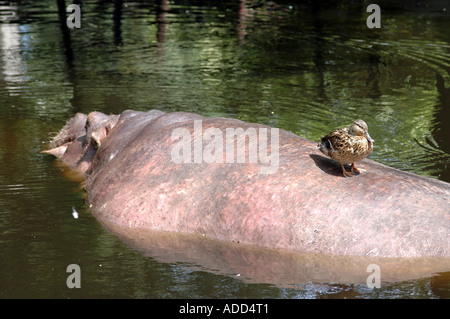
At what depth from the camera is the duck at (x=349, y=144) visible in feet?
17.4

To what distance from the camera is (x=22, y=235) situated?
5.98 m

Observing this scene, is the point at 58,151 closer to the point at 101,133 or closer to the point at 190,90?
the point at 101,133

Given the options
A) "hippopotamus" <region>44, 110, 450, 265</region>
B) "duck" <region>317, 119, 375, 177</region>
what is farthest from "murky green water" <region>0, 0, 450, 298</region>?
"duck" <region>317, 119, 375, 177</region>

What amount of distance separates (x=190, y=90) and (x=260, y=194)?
588cm

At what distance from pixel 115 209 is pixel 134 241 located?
1.77ft

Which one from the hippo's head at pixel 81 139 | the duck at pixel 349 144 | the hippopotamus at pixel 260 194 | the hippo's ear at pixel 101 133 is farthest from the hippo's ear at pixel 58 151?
the duck at pixel 349 144

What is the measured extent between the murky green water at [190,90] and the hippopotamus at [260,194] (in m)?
0.36

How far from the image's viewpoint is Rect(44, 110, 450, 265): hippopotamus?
5.23 metres

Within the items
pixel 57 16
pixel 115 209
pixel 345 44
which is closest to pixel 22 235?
pixel 115 209

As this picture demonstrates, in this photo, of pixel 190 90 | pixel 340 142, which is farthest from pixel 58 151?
pixel 340 142

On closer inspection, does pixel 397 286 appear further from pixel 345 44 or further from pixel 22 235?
pixel 345 44

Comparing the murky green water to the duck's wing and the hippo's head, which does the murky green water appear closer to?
the hippo's head

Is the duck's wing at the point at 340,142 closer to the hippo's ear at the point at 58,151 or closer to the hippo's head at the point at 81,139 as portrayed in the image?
the hippo's head at the point at 81,139

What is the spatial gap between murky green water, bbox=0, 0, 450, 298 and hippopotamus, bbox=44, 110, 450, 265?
365 millimetres
